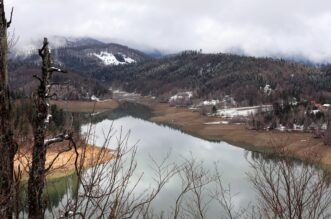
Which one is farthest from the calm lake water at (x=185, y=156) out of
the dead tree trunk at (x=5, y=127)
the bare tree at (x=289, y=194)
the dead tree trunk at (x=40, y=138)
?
the dead tree trunk at (x=5, y=127)

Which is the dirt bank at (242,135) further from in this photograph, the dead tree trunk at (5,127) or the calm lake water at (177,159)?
the dead tree trunk at (5,127)

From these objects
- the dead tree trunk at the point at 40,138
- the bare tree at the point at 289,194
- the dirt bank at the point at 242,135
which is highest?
the dead tree trunk at the point at 40,138

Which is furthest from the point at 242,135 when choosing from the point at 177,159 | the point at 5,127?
the point at 5,127

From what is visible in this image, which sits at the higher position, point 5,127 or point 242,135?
point 5,127

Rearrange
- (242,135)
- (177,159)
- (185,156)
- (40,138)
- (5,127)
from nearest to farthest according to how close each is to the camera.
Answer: (5,127)
(40,138)
(177,159)
(185,156)
(242,135)

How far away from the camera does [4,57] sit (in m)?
4.16

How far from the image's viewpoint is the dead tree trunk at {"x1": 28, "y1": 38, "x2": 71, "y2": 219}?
4395mm

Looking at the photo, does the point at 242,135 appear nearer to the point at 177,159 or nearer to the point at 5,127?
the point at 177,159

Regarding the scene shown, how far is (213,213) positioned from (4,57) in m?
28.2

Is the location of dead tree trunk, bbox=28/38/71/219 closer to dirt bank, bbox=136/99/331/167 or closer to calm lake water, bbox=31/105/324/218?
calm lake water, bbox=31/105/324/218

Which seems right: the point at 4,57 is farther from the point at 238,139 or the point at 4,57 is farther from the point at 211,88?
the point at 211,88

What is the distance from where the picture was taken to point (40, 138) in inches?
178

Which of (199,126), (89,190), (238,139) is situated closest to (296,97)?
(199,126)

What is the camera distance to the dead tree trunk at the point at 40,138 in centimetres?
439
